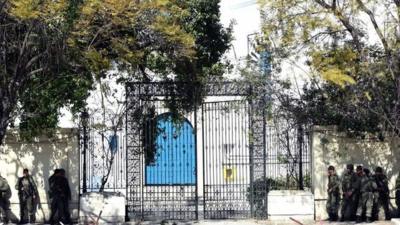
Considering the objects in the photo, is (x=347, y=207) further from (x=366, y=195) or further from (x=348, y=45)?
(x=348, y=45)

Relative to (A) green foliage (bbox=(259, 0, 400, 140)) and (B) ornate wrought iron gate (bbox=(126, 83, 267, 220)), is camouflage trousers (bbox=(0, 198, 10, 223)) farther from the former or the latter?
(A) green foliage (bbox=(259, 0, 400, 140))

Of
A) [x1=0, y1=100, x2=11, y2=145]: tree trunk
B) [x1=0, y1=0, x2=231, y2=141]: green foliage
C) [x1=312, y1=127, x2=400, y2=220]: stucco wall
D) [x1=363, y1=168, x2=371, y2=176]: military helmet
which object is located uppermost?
[x1=0, y1=0, x2=231, y2=141]: green foliage

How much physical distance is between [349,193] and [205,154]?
4.00 metres

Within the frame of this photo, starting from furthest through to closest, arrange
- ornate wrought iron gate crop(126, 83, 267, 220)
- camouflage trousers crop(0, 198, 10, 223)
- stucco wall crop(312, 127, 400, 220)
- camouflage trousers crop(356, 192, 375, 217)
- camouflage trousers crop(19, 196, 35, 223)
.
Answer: ornate wrought iron gate crop(126, 83, 267, 220) < stucco wall crop(312, 127, 400, 220) < camouflage trousers crop(0, 198, 10, 223) < camouflage trousers crop(19, 196, 35, 223) < camouflage trousers crop(356, 192, 375, 217)

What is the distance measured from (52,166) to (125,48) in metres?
4.26

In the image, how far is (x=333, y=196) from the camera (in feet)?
61.5

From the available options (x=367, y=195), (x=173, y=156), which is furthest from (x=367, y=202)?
(x=173, y=156)

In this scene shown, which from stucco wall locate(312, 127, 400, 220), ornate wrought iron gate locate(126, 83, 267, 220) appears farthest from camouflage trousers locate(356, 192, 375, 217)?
ornate wrought iron gate locate(126, 83, 267, 220)

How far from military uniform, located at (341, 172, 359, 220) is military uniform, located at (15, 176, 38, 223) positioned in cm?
813

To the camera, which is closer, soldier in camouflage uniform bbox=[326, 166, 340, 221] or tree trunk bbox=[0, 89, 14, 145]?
tree trunk bbox=[0, 89, 14, 145]

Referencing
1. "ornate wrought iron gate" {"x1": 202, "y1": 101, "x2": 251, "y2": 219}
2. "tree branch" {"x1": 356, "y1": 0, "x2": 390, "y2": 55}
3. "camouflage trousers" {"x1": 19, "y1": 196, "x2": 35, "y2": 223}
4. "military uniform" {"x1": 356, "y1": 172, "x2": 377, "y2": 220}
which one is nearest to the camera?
"tree branch" {"x1": 356, "y1": 0, "x2": 390, "y2": 55}

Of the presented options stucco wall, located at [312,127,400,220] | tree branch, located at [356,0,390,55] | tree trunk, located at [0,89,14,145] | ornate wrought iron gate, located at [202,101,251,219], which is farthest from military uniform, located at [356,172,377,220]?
tree trunk, located at [0,89,14,145]

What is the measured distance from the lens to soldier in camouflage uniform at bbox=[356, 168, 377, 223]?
726 inches

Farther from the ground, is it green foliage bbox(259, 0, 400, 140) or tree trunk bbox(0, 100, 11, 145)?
green foliage bbox(259, 0, 400, 140)
